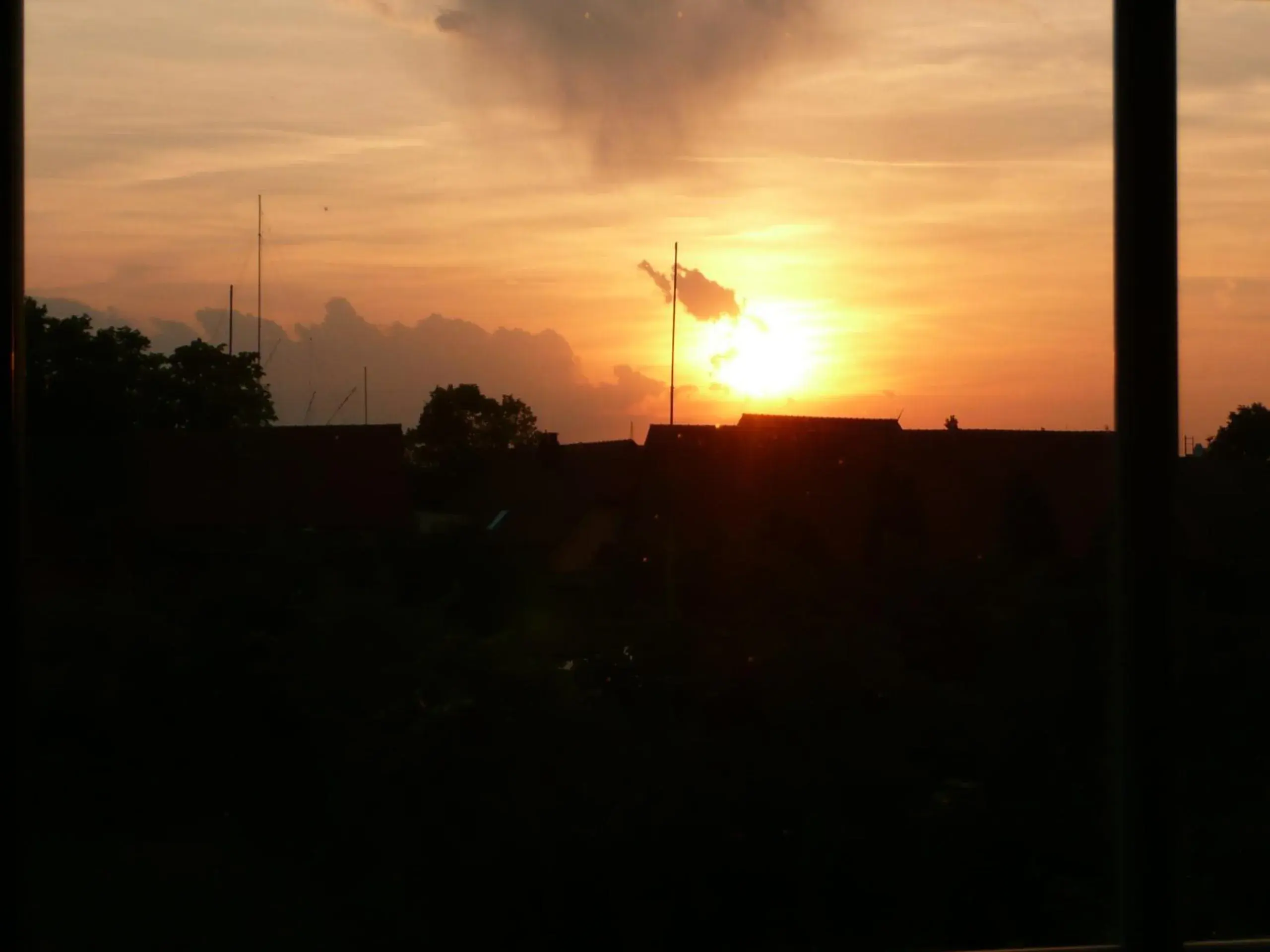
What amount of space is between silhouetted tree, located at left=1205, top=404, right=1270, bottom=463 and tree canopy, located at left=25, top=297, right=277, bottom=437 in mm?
2380

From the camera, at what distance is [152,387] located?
9.20 ft

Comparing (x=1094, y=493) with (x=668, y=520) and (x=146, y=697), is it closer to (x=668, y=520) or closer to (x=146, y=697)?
(x=668, y=520)

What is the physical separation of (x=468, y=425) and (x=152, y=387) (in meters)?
0.80

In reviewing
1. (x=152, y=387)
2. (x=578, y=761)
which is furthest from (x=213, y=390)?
(x=578, y=761)

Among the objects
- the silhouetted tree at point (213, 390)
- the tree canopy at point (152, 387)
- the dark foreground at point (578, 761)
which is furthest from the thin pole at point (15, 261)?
the silhouetted tree at point (213, 390)

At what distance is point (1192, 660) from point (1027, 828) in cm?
55

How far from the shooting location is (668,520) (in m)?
3.30

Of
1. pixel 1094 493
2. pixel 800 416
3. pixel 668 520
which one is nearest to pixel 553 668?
pixel 668 520

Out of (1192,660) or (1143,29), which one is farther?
(1192,660)

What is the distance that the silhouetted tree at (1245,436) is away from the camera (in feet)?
9.41

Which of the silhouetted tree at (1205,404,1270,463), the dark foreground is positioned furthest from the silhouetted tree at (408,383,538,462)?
the silhouetted tree at (1205,404,1270,463)

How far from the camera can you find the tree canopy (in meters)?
2.49

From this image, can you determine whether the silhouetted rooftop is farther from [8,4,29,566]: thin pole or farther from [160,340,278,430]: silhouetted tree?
[8,4,29,566]: thin pole

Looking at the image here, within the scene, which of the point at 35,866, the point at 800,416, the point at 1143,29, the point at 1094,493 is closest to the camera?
the point at 1143,29
